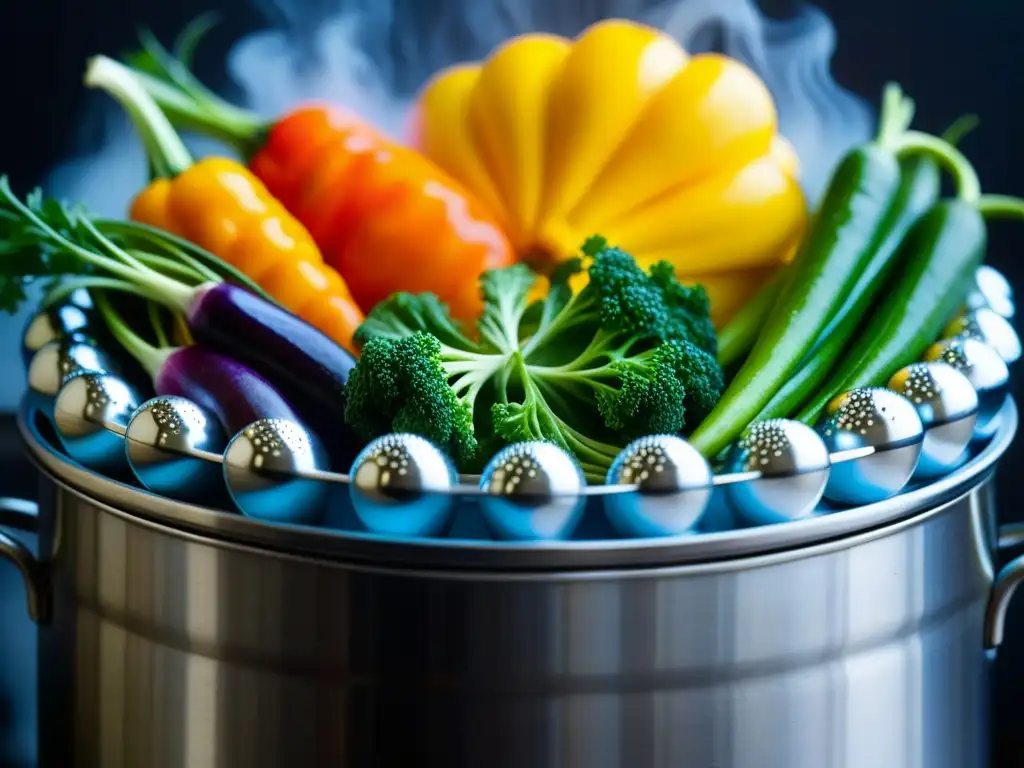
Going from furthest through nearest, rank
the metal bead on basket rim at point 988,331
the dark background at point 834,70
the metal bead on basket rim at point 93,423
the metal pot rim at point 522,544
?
the dark background at point 834,70
the metal bead on basket rim at point 988,331
the metal bead on basket rim at point 93,423
the metal pot rim at point 522,544

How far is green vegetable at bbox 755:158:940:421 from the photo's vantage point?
727 mm

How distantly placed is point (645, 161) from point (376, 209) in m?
0.18

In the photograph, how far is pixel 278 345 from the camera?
0.71 m

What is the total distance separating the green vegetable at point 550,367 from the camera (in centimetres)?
65

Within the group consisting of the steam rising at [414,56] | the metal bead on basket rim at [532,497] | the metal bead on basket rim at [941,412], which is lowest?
the metal bead on basket rim at [532,497]

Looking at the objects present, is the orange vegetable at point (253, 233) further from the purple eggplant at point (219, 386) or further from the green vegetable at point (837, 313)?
the green vegetable at point (837, 313)

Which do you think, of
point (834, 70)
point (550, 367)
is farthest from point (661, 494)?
point (834, 70)

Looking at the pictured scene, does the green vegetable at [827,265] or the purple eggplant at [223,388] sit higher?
the green vegetable at [827,265]

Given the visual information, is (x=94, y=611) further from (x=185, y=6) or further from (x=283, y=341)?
(x=185, y=6)

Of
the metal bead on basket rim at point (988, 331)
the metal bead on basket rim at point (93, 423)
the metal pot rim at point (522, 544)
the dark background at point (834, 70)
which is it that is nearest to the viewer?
the metal pot rim at point (522, 544)

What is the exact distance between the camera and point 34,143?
1.05 metres

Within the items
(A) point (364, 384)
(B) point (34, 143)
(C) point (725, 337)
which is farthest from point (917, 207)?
(B) point (34, 143)

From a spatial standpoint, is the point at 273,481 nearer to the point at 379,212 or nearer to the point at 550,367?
the point at 550,367

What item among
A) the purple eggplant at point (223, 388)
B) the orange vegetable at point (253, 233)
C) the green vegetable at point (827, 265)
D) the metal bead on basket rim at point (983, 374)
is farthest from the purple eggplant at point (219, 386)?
the metal bead on basket rim at point (983, 374)
